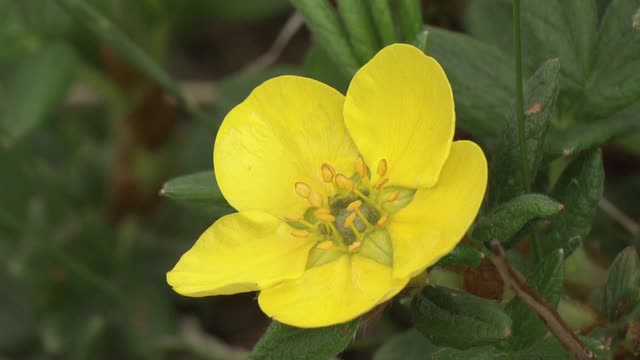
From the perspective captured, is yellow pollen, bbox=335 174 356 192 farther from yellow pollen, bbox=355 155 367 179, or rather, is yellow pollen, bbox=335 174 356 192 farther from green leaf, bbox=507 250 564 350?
green leaf, bbox=507 250 564 350

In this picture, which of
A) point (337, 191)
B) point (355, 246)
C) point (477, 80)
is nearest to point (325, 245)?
point (355, 246)

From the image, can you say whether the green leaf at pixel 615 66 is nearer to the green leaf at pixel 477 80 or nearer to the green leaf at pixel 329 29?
the green leaf at pixel 477 80

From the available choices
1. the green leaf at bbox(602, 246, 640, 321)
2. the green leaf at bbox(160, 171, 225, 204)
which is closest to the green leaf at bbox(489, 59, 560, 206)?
the green leaf at bbox(602, 246, 640, 321)

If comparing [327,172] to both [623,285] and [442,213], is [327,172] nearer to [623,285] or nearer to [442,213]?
[442,213]

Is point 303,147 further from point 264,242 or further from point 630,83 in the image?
point 630,83

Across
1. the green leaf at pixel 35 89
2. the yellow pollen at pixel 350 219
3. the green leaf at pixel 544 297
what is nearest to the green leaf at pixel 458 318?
the green leaf at pixel 544 297
